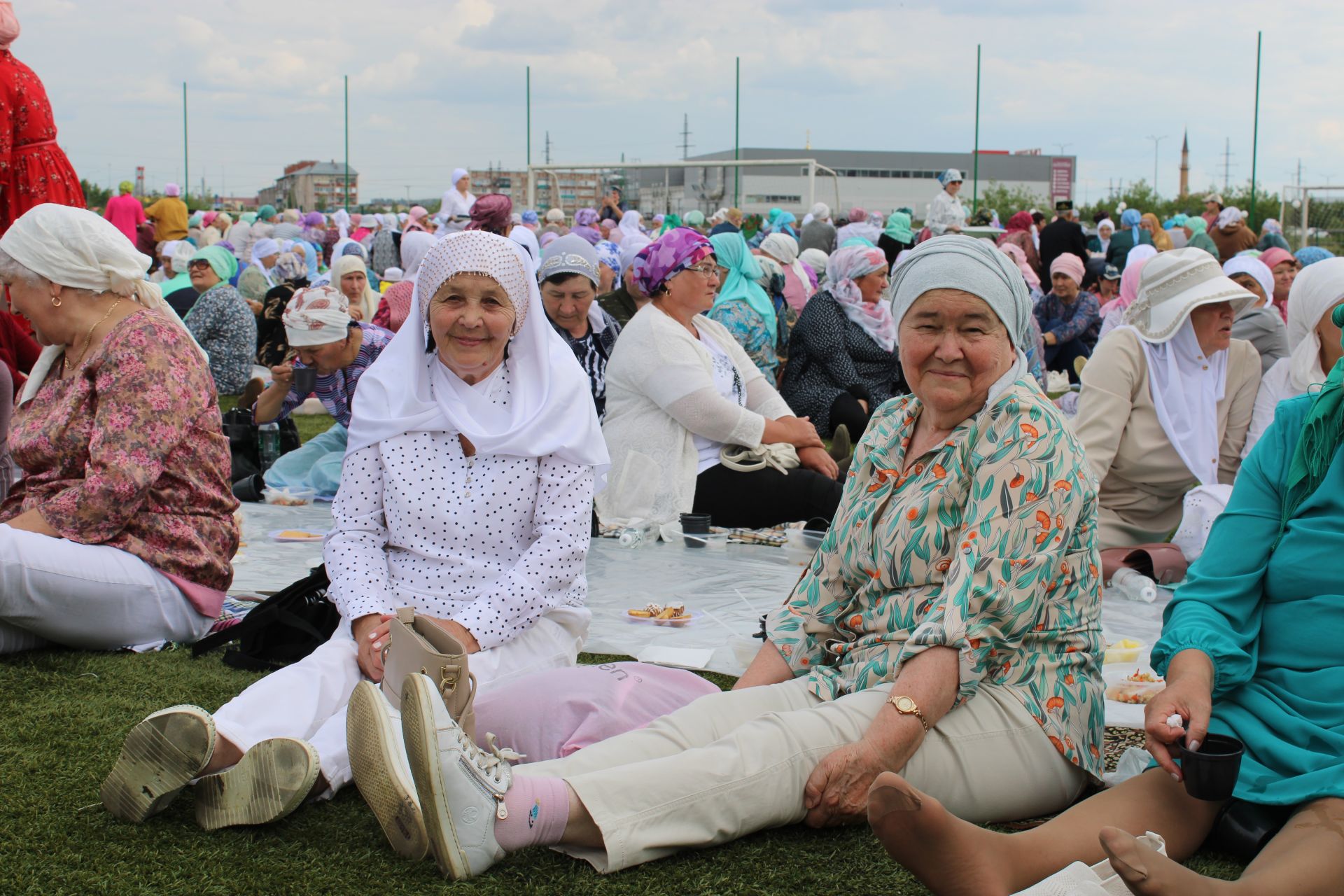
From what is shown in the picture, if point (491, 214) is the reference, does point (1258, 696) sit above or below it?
below

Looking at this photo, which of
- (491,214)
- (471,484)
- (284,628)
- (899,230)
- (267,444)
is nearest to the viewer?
(471,484)

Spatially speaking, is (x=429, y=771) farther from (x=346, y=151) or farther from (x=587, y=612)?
(x=346, y=151)

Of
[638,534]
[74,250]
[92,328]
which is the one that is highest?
[74,250]

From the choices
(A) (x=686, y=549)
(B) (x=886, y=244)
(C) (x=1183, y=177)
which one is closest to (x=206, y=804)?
(A) (x=686, y=549)

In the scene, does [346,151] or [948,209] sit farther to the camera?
[346,151]

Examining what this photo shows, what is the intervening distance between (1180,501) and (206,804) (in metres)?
4.05

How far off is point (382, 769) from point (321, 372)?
443cm

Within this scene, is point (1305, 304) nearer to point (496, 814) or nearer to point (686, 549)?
point (686, 549)

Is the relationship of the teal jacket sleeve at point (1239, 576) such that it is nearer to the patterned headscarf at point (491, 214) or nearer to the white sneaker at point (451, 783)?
the white sneaker at point (451, 783)

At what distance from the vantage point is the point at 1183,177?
10150cm

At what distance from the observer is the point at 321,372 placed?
6406 millimetres

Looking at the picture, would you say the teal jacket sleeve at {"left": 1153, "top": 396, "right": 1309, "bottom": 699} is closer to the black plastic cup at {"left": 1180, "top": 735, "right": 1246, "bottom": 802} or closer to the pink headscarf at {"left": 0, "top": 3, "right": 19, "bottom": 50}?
the black plastic cup at {"left": 1180, "top": 735, "right": 1246, "bottom": 802}

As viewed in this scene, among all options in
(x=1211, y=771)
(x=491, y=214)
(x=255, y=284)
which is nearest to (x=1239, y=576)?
(x=1211, y=771)

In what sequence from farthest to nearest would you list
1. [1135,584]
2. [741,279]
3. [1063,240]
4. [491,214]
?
[1063,240], [491,214], [741,279], [1135,584]
